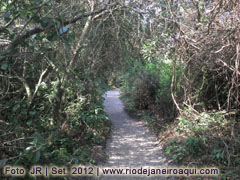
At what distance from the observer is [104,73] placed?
782cm

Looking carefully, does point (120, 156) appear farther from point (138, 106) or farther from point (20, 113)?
point (138, 106)

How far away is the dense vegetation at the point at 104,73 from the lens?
3.70 m

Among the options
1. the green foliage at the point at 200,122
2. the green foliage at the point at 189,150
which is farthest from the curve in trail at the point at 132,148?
the green foliage at the point at 200,122

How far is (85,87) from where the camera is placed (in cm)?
630

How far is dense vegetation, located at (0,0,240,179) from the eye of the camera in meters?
3.70

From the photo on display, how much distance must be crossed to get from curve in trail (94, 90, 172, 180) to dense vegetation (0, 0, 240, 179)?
0.36 meters

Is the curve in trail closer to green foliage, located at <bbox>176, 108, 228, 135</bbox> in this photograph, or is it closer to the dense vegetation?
the dense vegetation

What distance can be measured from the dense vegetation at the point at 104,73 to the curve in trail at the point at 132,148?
358 mm

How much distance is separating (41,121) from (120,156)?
223 centimetres

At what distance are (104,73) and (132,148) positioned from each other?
3.20m

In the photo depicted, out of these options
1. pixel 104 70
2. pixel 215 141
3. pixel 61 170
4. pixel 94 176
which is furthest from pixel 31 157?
pixel 104 70

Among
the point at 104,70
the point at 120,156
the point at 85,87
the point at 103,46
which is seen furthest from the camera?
the point at 104,70

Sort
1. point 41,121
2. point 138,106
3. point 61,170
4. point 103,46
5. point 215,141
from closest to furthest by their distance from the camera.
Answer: point 61,170 < point 215,141 < point 41,121 < point 103,46 < point 138,106

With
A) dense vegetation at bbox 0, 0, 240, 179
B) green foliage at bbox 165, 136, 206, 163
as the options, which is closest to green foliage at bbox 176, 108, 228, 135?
dense vegetation at bbox 0, 0, 240, 179
